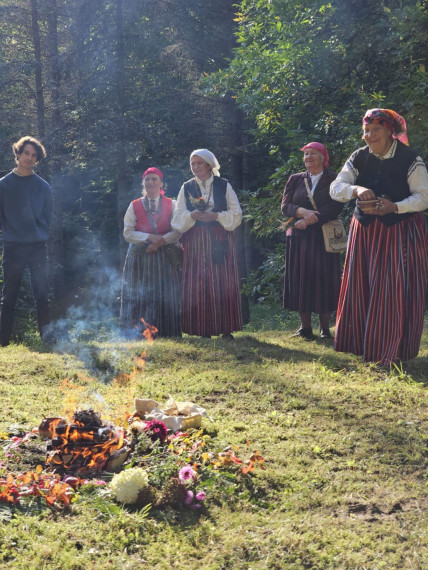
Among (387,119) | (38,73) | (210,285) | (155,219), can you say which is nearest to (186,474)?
(387,119)

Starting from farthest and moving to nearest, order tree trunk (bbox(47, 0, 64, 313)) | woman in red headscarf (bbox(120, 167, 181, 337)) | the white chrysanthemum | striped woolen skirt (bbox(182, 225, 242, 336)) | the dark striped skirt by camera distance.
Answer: tree trunk (bbox(47, 0, 64, 313)) → woman in red headscarf (bbox(120, 167, 181, 337)) → striped woolen skirt (bbox(182, 225, 242, 336)) → the dark striped skirt → the white chrysanthemum

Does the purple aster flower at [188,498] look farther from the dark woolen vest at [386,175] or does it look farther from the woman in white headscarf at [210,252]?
the woman in white headscarf at [210,252]

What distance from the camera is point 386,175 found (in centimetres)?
598

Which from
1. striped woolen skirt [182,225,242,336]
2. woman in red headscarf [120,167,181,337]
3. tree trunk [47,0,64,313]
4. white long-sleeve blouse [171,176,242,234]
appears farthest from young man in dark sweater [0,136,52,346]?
tree trunk [47,0,64,313]

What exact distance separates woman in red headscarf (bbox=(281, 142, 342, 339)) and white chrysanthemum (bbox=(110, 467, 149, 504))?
4.45m

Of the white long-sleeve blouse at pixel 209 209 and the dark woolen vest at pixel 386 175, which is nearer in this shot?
the dark woolen vest at pixel 386 175

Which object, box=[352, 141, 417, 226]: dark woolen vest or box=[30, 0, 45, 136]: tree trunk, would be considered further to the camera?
box=[30, 0, 45, 136]: tree trunk

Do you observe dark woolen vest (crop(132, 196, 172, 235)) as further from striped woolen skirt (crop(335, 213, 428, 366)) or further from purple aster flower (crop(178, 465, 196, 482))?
purple aster flower (crop(178, 465, 196, 482))

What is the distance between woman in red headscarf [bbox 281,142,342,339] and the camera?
291 inches

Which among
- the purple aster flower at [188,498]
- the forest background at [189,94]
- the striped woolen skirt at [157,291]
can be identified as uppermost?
the forest background at [189,94]

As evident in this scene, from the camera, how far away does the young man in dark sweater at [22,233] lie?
7.36 meters

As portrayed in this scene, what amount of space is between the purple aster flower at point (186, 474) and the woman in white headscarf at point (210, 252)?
4.17 metres

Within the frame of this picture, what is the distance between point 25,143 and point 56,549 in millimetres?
5336

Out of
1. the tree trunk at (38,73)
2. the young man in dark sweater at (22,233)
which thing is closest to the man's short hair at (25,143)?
the young man in dark sweater at (22,233)
